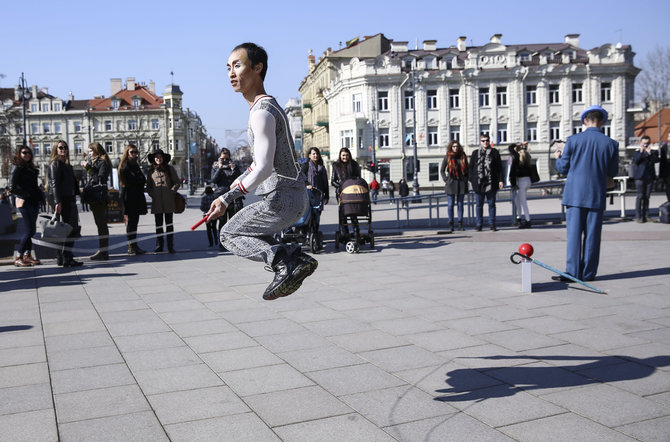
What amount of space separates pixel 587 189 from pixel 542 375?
476cm

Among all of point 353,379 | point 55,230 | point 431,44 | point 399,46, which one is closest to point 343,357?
point 353,379

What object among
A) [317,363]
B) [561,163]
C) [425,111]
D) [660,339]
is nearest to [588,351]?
[660,339]

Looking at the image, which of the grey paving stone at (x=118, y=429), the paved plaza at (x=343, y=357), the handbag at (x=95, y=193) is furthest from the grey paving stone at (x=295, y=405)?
the handbag at (x=95, y=193)

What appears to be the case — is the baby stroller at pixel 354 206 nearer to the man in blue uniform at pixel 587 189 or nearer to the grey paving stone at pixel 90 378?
the man in blue uniform at pixel 587 189

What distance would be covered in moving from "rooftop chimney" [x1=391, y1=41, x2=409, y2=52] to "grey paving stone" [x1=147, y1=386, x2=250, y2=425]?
7557cm

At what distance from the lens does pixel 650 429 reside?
3.79 m

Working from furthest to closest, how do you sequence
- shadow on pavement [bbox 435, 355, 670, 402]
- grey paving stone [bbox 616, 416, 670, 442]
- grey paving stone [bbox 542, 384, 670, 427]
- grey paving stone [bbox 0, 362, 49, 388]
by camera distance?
1. grey paving stone [bbox 0, 362, 49, 388]
2. shadow on pavement [bbox 435, 355, 670, 402]
3. grey paving stone [bbox 542, 384, 670, 427]
4. grey paving stone [bbox 616, 416, 670, 442]

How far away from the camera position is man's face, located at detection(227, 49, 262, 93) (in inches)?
182

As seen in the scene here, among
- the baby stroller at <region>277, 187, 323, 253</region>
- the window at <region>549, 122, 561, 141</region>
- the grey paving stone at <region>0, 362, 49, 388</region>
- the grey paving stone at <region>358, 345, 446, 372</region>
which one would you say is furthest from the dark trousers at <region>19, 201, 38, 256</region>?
the window at <region>549, 122, 561, 141</region>

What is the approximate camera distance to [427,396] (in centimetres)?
446

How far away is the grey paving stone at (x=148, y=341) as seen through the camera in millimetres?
5988

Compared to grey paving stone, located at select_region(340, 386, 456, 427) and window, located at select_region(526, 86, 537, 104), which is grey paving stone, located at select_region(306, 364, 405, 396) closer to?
grey paving stone, located at select_region(340, 386, 456, 427)

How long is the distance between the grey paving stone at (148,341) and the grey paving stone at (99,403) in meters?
1.17

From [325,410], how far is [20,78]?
4493cm
